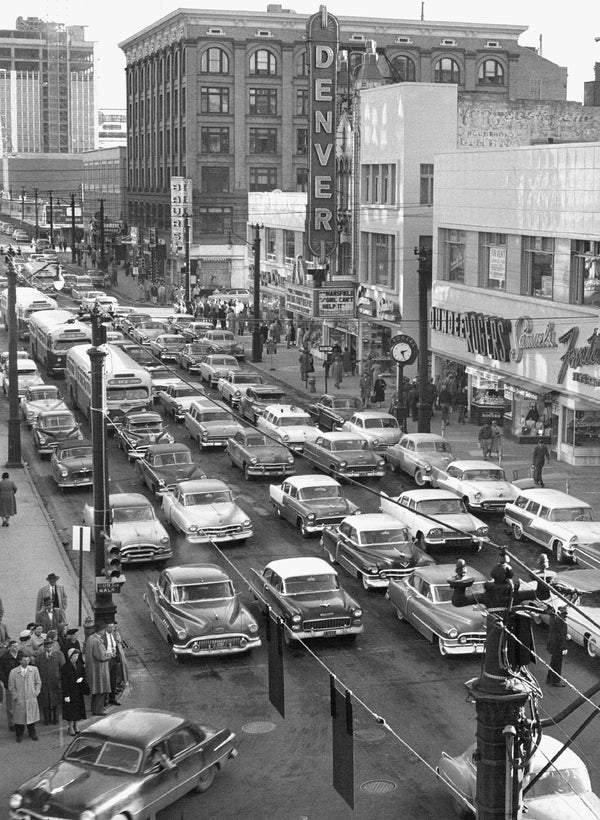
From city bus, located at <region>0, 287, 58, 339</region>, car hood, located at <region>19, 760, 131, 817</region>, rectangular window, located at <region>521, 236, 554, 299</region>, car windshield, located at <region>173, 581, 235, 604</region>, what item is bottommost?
car hood, located at <region>19, 760, 131, 817</region>

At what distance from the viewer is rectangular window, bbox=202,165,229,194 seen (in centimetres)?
10938

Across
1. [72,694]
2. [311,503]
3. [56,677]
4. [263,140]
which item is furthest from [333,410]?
[263,140]

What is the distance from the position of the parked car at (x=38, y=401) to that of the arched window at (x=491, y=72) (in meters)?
77.2

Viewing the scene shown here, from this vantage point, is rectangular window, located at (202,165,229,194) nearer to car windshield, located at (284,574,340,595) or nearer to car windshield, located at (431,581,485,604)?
car windshield, located at (284,574,340,595)

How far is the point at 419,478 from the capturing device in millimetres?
35812

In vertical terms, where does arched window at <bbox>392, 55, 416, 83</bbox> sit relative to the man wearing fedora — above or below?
above

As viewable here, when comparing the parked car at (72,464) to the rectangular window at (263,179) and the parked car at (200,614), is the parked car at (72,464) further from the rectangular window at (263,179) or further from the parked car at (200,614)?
the rectangular window at (263,179)

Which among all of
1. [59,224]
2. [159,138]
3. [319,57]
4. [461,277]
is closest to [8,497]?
[461,277]

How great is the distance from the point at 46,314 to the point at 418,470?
3161cm

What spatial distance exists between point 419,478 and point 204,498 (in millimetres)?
7736

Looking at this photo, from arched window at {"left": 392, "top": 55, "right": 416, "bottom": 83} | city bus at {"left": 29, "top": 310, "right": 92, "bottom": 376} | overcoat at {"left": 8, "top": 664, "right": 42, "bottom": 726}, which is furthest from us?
arched window at {"left": 392, "top": 55, "right": 416, "bottom": 83}

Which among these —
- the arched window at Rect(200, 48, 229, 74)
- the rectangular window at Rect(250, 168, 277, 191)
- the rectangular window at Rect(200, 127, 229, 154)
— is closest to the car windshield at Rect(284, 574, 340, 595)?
the rectangular window at Rect(250, 168, 277, 191)

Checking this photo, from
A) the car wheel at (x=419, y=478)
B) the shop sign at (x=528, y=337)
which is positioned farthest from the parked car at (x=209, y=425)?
the shop sign at (x=528, y=337)

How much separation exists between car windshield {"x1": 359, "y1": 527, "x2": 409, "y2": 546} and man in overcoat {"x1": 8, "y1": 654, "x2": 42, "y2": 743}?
31.0 feet
